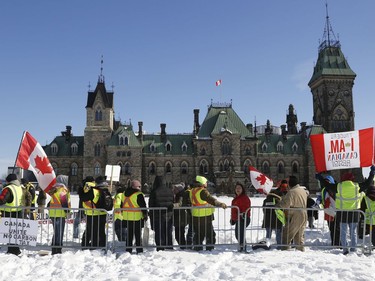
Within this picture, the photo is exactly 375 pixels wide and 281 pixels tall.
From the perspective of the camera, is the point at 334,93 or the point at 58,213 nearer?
the point at 58,213

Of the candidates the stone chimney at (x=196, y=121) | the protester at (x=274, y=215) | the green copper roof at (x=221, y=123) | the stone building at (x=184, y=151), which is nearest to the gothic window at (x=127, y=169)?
the stone building at (x=184, y=151)

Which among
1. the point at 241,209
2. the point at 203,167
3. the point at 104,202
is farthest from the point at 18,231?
the point at 203,167

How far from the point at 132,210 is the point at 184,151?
47.0 m

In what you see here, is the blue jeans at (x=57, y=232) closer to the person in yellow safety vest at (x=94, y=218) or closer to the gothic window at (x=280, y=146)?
the person in yellow safety vest at (x=94, y=218)

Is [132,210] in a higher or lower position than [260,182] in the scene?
lower

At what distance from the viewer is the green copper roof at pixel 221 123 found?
54125mm

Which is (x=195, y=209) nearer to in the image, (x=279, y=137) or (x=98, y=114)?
(x=98, y=114)

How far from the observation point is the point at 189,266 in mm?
7469

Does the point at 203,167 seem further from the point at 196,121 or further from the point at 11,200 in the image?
the point at 11,200

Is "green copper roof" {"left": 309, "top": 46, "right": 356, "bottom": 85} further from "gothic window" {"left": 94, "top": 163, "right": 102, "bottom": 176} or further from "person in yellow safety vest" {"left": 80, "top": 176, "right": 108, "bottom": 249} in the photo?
"person in yellow safety vest" {"left": 80, "top": 176, "right": 108, "bottom": 249}

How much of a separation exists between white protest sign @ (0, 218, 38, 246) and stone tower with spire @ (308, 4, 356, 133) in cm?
A: 5774

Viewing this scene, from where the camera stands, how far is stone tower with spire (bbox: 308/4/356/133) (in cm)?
6101

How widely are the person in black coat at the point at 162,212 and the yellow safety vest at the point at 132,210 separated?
0.37 meters

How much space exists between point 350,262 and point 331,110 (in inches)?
2256
